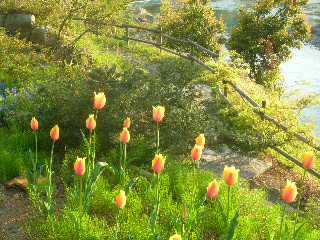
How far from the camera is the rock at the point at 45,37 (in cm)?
1216

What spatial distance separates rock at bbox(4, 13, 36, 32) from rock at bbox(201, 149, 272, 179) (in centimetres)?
825

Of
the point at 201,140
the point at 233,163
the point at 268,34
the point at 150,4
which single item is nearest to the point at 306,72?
the point at 268,34

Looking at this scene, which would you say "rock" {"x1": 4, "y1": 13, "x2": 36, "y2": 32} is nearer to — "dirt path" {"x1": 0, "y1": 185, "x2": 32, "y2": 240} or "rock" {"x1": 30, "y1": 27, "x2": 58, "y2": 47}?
"rock" {"x1": 30, "y1": 27, "x2": 58, "y2": 47}

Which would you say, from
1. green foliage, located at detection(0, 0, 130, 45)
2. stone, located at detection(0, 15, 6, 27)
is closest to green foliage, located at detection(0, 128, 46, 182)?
green foliage, located at detection(0, 0, 130, 45)

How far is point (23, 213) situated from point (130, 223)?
3.96ft

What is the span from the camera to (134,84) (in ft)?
18.4

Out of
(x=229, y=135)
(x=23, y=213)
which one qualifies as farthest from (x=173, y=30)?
(x=23, y=213)

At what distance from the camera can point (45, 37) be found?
1220cm

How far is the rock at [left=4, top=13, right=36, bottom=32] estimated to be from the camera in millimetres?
12734

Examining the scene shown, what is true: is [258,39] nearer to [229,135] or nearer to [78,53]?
[78,53]

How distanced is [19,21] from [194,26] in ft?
19.4

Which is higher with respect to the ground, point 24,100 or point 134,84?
point 134,84

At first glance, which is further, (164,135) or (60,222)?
(164,135)

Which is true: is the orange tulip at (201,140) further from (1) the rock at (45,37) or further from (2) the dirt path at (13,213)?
(1) the rock at (45,37)
